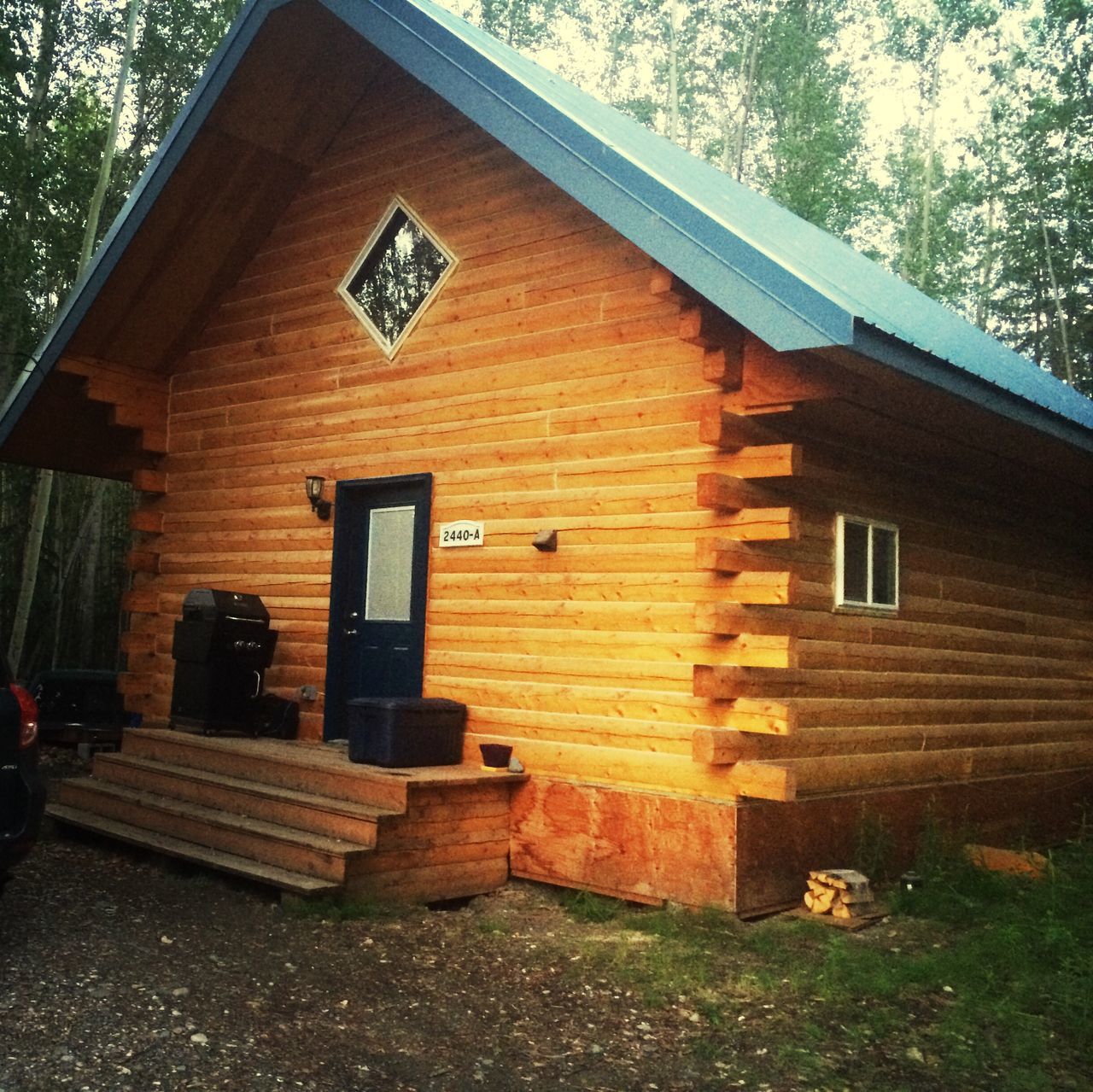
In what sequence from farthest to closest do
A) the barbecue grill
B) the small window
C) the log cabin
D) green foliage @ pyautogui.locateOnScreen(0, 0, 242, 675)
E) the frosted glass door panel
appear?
1. green foliage @ pyautogui.locateOnScreen(0, 0, 242, 675)
2. the barbecue grill
3. the frosted glass door panel
4. the small window
5. the log cabin

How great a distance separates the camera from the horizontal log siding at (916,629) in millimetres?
7242

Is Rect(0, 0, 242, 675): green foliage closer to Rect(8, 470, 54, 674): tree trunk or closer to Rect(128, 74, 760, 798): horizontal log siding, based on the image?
Rect(8, 470, 54, 674): tree trunk

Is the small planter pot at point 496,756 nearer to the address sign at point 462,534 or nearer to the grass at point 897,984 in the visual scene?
the grass at point 897,984

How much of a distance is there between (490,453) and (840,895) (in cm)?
375

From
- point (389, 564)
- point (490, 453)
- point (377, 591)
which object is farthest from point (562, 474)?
point (377, 591)

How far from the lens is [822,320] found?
18.4ft

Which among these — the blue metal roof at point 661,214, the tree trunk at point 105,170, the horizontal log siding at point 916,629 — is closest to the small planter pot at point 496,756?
the horizontal log siding at point 916,629

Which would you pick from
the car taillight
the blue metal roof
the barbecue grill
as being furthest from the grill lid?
the car taillight

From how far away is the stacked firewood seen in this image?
6941 millimetres

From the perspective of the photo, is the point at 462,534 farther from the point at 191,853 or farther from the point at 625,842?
the point at 191,853

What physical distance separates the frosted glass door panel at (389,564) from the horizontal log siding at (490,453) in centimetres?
36

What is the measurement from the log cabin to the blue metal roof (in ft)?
0.09

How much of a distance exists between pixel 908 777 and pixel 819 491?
2.44 meters

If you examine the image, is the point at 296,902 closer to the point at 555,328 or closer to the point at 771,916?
the point at 771,916
